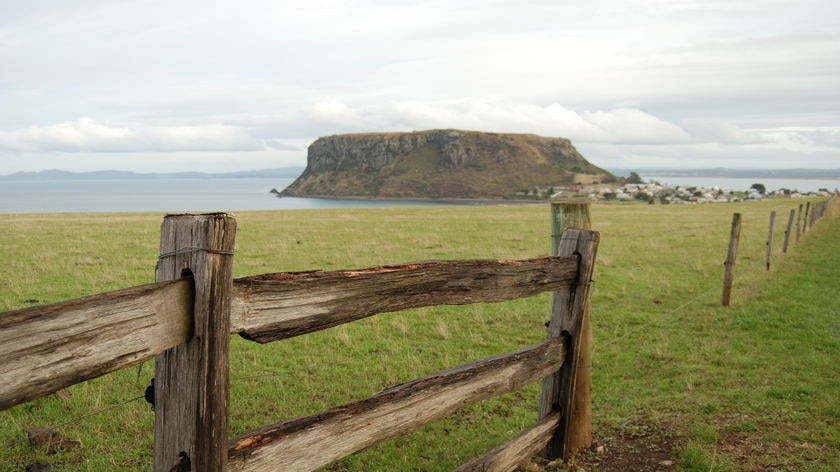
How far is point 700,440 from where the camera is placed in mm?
5605

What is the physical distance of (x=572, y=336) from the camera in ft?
16.4

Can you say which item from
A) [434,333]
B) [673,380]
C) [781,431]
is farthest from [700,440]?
[434,333]

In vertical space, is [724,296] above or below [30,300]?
above

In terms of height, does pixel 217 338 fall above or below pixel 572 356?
above

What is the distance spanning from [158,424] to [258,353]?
609 centimetres

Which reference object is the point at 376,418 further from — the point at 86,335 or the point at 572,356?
the point at 572,356

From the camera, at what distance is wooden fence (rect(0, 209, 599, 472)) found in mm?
2021

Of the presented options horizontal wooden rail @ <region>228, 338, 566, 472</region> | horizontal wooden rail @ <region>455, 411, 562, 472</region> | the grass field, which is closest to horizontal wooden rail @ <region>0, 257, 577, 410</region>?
horizontal wooden rail @ <region>228, 338, 566, 472</region>

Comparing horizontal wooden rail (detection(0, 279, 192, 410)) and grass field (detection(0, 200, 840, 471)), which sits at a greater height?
horizontal wooden rail (detection(0, 279, 192, 410))

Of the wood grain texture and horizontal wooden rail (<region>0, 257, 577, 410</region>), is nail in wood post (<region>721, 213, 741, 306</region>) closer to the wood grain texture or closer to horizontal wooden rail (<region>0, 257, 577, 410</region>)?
the wood grain texture

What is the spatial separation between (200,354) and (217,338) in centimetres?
9

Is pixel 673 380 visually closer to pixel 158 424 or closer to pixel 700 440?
pixel 700 440

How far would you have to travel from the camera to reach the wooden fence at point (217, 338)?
2.02 m

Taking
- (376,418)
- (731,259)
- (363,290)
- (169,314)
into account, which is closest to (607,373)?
(731,259)
